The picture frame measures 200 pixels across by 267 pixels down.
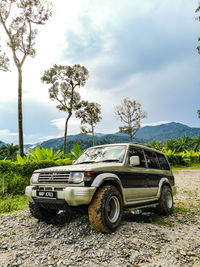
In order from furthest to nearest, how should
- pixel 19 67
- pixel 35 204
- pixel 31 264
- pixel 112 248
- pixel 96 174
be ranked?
pixel 19 67 → pixel 35 204 → pixel 96 174 → pixel 112 248 → pixel 31 264

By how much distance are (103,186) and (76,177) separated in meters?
0.57

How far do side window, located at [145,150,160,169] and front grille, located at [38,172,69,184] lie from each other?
107 inches

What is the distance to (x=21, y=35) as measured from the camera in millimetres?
17609

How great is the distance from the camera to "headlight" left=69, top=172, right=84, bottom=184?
4.17m

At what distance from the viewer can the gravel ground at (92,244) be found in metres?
3.58

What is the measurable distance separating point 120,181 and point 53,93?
97.9 feet

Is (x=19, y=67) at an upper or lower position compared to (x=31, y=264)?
upper

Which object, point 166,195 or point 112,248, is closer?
point 112,248

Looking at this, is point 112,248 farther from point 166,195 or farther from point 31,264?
point 166,195

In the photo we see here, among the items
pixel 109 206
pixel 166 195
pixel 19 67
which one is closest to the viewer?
pixel 109 206

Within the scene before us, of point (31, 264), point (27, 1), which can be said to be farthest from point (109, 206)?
point (27, 1)

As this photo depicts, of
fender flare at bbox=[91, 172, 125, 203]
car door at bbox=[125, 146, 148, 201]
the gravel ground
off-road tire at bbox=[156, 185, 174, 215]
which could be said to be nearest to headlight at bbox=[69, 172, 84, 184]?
fender flare at bbox=[91, 172, 125, 203]

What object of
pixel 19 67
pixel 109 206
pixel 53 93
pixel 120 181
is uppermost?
pixel 53 93

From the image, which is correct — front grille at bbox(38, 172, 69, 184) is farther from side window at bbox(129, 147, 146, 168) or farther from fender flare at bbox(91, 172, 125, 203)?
side window at bbox(129, 147, 146, 168)
